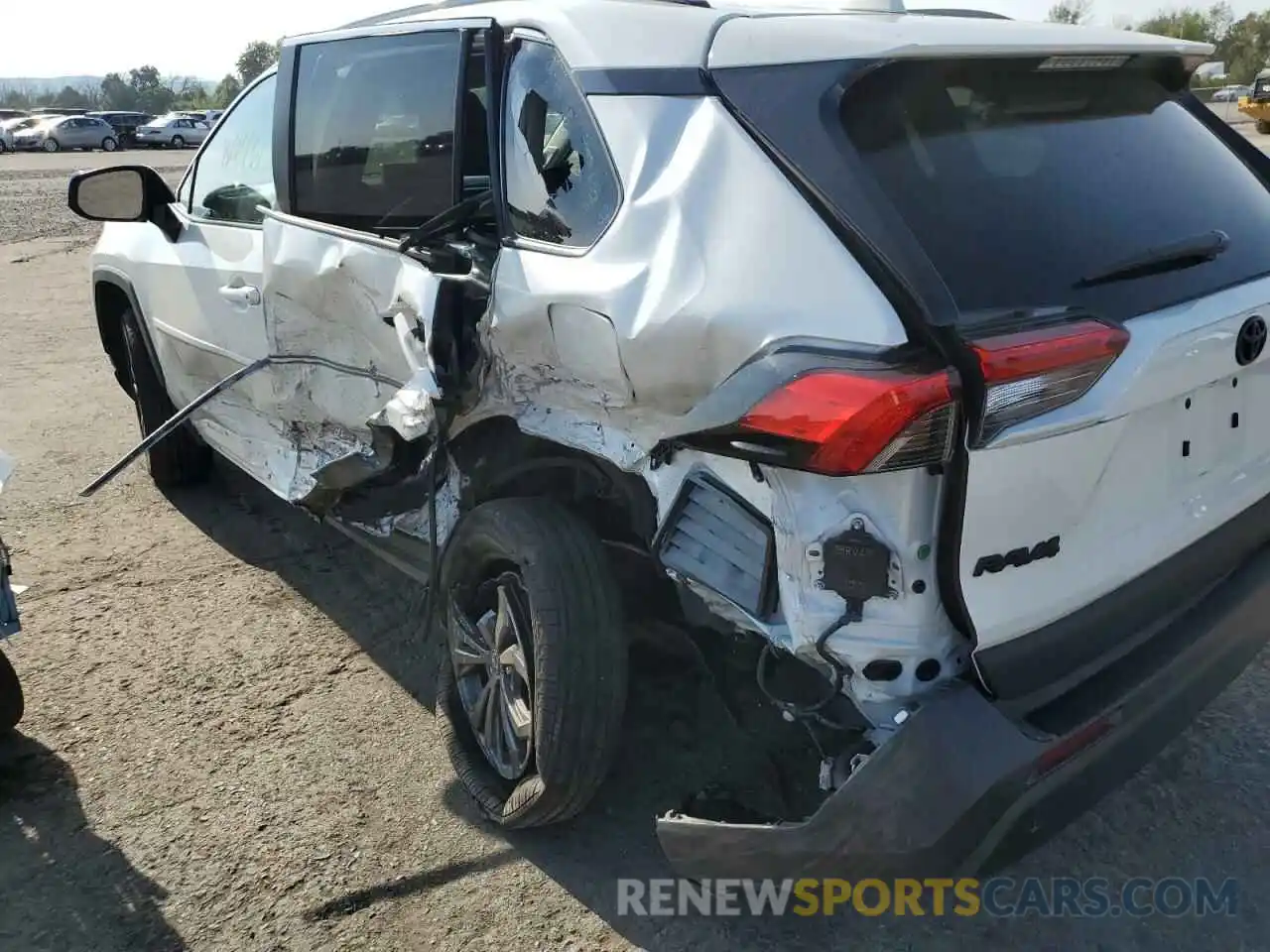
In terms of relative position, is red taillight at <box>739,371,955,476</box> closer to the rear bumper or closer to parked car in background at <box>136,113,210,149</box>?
the rear bumper

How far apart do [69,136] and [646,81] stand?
4618 cm

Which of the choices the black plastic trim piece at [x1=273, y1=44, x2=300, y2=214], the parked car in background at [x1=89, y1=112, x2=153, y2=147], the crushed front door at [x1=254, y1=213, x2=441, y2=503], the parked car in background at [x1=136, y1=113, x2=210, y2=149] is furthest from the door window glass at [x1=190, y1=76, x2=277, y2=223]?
the parked car in background at [x1=89, y1=112, x2=153, y2=147]

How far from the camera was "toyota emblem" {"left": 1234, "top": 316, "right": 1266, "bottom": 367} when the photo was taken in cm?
227

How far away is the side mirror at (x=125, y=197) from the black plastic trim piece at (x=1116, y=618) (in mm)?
3690

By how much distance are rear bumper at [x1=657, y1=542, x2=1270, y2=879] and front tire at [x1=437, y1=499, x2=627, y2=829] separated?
17.7 inches

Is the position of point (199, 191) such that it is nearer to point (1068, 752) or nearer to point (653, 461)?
point (653, 461)

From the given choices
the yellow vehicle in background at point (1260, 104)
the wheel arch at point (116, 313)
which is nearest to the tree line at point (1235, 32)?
the yellow vehicle in background at point (1260, 104)

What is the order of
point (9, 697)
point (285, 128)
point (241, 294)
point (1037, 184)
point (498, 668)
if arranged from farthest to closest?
point (241, 294), point (285, 128), point (9, 697), point (498, 668), point (1037, 184)

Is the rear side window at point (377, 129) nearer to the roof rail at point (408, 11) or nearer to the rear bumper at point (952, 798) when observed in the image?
the roof rail at point (408, 11)

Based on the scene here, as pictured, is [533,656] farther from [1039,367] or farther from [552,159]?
[1039,367]

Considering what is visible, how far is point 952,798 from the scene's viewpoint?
1888mm

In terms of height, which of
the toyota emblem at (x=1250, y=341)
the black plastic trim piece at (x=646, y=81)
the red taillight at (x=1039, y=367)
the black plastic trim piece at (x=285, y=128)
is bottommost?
the toyota emblem at (x=1250, y=341)

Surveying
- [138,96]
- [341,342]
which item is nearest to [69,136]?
[341,342]

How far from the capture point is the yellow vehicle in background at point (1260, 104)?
31.4 metres
